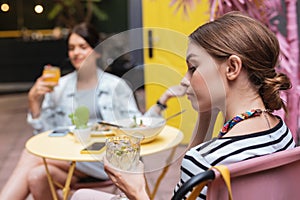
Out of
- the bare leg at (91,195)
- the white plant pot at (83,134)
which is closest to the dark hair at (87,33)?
the white plant pot at (83,134)

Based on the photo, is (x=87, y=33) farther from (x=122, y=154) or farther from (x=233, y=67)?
(x=233, y=67)

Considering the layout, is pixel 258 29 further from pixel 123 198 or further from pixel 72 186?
pixel 72 186

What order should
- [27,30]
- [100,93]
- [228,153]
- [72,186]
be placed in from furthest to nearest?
1. [27,30]
2. [100,93]
3. [72,186]
4. [228,153]

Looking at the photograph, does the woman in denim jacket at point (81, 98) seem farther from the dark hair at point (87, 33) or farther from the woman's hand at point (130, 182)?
the woman's hand at point (130, 182)

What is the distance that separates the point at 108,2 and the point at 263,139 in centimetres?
743

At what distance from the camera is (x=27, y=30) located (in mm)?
8000

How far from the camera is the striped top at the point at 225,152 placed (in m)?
1.13

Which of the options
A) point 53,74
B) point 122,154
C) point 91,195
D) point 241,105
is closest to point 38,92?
point 53,74

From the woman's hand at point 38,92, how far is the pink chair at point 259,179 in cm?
154

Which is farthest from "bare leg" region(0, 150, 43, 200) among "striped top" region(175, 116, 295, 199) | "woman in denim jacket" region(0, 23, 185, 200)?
"striped top" region(175, 116, 295, 199)

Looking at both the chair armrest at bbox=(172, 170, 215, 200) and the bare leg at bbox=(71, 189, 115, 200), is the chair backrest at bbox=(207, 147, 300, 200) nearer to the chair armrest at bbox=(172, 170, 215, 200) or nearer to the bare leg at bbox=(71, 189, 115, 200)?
the chair armrest at bbox=(172, 170, 215, 200)

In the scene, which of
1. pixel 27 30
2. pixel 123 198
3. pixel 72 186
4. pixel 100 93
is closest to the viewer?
pixel 123 198

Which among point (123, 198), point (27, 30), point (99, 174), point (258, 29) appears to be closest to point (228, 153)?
point (258, 29)

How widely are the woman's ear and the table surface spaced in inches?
32.7
